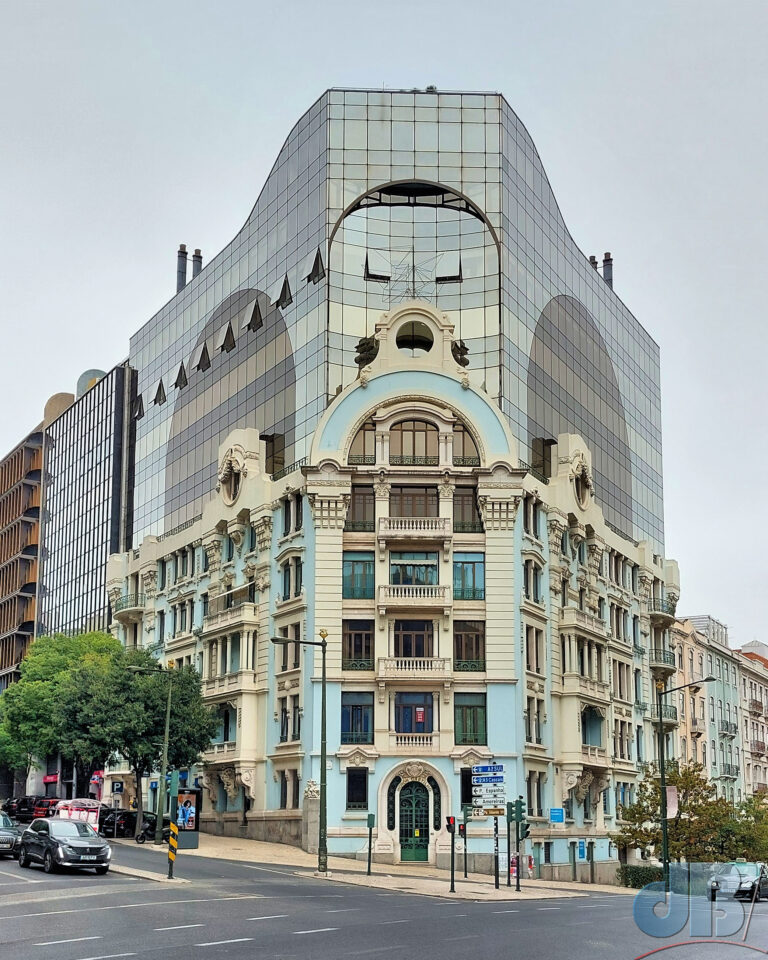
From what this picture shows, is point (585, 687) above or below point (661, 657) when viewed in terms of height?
below

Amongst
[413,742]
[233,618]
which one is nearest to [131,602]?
[233,618]

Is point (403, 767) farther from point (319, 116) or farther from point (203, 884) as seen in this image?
point (319, 116)

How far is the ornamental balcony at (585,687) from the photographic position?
6694 cm

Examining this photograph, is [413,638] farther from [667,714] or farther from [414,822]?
[667,714]

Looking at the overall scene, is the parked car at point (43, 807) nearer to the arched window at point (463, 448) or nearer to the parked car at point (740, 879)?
the arched window at point (463, 448)

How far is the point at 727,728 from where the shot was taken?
105125 mm

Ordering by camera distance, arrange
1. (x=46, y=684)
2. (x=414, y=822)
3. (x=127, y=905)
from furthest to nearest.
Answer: (x=46, y=684) < (x=414, y=822) < (x=127, y=905)

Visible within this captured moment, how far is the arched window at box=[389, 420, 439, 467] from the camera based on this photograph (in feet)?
207

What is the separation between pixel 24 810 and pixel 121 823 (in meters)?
15.3

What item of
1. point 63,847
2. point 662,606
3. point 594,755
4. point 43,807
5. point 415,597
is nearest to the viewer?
point 63,847

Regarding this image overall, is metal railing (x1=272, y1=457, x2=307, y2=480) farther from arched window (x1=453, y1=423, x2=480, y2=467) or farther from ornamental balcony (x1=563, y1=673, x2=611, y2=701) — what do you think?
ornamental balcony (x1=563, y1=673, x2=611, y2=701)

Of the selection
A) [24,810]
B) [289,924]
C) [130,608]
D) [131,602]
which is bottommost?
[24,810]

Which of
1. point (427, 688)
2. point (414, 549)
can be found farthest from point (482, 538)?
point (427, 688)

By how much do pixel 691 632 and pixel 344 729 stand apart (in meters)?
46.6
